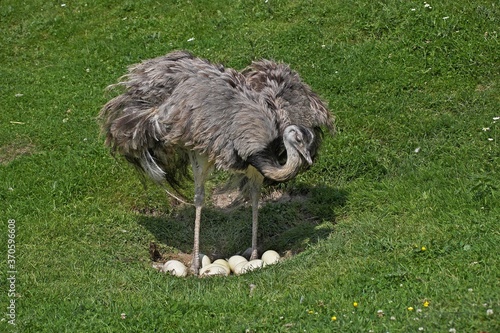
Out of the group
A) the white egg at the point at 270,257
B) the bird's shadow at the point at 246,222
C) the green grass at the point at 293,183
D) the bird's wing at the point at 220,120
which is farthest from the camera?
the bird's shadow at the point at 246,222

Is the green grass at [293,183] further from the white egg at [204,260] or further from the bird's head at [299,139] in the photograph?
the bird's head at [299,139]

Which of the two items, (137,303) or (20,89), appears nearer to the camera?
(137,303)

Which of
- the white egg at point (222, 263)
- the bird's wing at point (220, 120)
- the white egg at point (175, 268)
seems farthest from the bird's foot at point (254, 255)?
the bird's wing at point (220, 120)

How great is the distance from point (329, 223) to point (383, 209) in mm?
759

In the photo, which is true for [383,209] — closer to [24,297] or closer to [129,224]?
[129,224]

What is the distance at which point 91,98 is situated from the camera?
13.6 meters

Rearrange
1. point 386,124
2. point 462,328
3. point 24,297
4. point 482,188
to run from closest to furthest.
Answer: point 462,328 < point 24,297 < point 482,188 < point 386,124

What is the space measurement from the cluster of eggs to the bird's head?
1.22 m

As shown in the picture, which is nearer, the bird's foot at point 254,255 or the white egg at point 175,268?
the white egg at point 175,268

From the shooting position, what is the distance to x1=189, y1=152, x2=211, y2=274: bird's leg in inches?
406

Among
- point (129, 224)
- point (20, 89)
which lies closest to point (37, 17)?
point (20, 89)

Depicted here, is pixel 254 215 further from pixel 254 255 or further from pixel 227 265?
pixel 227 265

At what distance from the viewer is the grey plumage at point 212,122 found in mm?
9688

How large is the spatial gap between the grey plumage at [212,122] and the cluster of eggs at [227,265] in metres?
0.20
